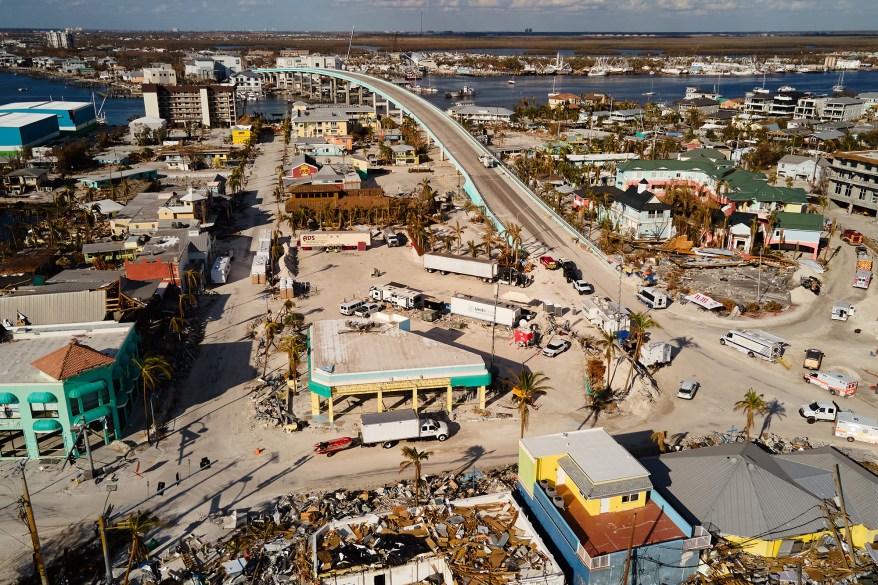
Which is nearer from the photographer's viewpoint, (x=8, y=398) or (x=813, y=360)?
(x=8, y=398)

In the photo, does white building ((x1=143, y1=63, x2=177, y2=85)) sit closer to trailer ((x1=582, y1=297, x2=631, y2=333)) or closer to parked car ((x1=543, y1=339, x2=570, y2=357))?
trailer ((x1=582, y1=297, x2=631, y2=333))

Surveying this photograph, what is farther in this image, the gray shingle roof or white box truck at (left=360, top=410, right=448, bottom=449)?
white box truck at (left=360, top=410, right=448, bottom=449)

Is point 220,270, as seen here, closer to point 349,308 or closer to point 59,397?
point 349,308

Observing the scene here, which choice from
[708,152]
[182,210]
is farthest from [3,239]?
[708,152]

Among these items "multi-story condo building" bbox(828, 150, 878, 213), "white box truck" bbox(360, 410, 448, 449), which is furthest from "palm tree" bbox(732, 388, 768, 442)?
"multi-story condo building" bbox(828, 150, 878, 213)

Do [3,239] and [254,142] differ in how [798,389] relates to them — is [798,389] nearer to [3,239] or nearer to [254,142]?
[3,239]

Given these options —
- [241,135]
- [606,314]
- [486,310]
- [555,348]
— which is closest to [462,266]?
[486,310]
